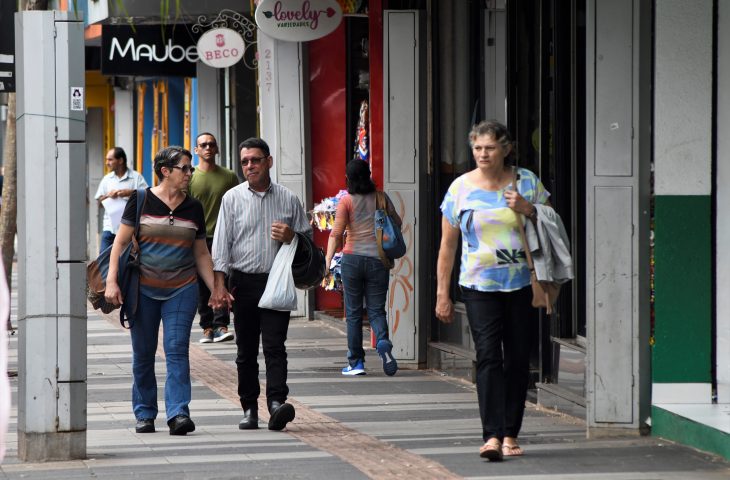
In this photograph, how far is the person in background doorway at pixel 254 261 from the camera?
916 cm

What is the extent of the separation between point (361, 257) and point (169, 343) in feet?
Answer: 9.61

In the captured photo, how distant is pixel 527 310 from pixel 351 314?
4.06 meters

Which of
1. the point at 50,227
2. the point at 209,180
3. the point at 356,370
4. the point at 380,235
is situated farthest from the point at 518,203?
the point at 209,180

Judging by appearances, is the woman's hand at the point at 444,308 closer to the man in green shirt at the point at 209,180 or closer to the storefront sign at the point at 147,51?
the man in green shirt at the point at 209,180

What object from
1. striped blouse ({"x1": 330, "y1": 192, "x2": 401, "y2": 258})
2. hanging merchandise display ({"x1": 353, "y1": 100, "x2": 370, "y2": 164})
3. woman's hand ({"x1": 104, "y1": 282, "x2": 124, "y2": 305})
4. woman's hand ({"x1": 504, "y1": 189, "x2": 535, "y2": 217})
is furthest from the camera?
hanging merchandise display ({"x1": 353, "y1": 100, "x2": 370, "y2": 164})

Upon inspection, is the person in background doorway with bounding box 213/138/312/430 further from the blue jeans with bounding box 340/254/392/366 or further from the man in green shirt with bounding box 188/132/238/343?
the man in green shirt with bounding box 188/132/238/343

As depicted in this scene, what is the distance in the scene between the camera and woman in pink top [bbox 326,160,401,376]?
11648 millimetres

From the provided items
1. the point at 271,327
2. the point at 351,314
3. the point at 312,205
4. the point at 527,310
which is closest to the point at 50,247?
the point at 271,327

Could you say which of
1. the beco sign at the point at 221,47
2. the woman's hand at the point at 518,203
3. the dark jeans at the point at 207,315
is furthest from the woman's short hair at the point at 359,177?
the beco sign at the point at 221,47

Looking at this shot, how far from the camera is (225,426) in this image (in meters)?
9.36

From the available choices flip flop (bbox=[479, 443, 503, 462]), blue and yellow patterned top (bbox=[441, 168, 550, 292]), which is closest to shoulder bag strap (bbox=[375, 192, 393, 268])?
blue and yellow patterned top (bbox=[441, 168, 550, 292])

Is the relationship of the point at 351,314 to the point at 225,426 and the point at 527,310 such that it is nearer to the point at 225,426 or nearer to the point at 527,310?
the point at 225,426

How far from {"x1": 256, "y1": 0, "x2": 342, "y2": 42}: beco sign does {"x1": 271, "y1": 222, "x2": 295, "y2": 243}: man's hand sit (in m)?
4.92

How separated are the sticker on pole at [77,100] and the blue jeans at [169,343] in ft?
4.97
